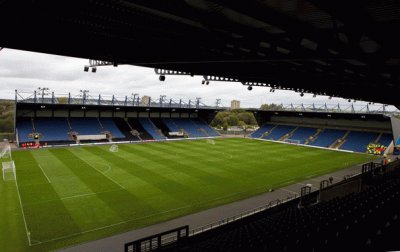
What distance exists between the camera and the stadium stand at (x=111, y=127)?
166 ft

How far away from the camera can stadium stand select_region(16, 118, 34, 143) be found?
41875 mm

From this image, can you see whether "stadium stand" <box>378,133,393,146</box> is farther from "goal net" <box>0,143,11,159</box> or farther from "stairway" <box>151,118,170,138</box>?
"goal net" <box>0,143,11,159</box>

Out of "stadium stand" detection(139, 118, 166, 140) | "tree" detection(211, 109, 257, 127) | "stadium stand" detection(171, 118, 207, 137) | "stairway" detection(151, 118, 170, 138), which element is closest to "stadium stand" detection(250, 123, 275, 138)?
"stadium stand" detection(171, 118, 207, 137)

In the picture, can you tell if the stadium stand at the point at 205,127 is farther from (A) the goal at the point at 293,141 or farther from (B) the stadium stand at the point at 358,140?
(B) the stadium stand at the point at 358,140

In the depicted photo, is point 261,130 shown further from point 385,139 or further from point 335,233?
point 335,233

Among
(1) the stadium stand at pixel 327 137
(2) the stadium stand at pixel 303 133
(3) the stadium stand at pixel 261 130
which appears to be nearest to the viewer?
(1) the stadium stand at pixel 327 137

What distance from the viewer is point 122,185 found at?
22938 millimetres

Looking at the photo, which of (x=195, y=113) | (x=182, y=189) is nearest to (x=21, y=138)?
(x=182, y=189)

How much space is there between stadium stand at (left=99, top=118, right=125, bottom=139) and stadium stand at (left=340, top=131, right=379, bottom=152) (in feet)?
131

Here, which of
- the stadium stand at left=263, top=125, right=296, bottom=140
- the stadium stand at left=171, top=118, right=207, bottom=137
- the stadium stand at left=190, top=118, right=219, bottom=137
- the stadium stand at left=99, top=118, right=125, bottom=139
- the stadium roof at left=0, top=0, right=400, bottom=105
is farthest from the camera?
the stadium stand at left=190, top=118, right=219, bottom=137

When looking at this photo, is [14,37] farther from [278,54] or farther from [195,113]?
[195,113]


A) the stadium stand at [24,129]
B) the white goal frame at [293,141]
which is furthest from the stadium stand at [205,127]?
the stadium stand at [24,129]

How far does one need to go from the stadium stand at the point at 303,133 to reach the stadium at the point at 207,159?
1111 cm

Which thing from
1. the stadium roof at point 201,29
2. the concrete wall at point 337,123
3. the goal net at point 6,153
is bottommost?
the goal net at point 6,153
